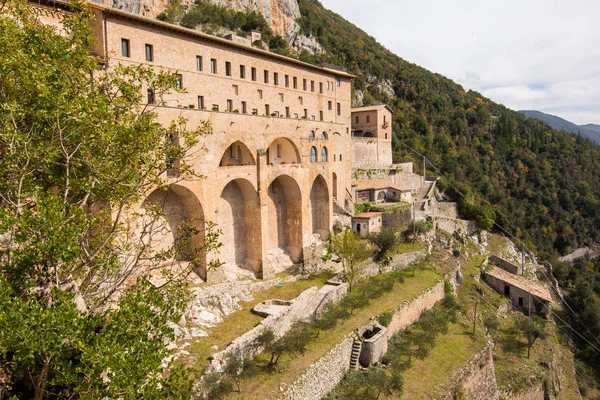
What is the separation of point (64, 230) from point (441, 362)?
19714 mm

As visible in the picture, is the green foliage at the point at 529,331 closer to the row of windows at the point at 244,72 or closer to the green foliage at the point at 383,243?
the green foliage at the point at 383,243

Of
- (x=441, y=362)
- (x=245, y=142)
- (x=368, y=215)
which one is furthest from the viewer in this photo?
(x=368, y=215)

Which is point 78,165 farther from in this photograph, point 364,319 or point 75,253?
point 364,319

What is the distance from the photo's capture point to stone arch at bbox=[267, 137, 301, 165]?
31.0m

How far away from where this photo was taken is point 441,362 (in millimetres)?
21703

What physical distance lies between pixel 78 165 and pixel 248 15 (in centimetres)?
6607

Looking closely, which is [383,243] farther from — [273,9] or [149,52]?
[273,9]

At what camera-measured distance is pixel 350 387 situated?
18422 mm

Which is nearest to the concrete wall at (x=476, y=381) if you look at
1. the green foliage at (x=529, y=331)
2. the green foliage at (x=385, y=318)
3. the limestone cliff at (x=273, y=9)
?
the green foliage at (x=385, y=318)

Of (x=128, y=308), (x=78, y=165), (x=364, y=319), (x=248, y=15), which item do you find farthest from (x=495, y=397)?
(x=248, y=15)

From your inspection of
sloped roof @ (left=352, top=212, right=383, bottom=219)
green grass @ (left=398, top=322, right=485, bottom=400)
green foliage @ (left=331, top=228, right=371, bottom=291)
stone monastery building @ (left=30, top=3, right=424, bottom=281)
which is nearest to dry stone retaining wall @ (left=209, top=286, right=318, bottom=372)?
green foliage @ (left=331, top=228, right=371, bottom=291)

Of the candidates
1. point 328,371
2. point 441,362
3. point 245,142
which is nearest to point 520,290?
point 441,362

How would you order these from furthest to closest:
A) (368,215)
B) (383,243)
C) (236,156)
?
1. (368,215)
2. (383,243)
3. (236,156)

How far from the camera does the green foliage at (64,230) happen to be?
7.54 m
